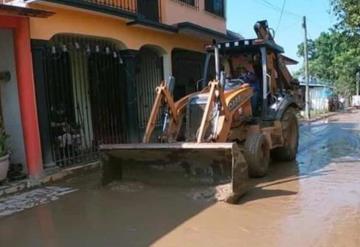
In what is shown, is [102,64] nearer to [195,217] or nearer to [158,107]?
[158,107]

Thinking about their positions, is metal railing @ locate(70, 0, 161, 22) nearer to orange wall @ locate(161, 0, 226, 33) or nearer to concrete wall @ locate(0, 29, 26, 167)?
orange wall @ locate(161, 0, 226, 33)

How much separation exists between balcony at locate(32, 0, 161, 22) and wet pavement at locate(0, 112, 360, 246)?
12.2ft

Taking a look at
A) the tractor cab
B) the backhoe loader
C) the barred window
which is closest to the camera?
the backhoe loader

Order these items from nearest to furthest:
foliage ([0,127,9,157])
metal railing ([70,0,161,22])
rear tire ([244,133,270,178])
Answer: rear tire ([244,133,270,178]) < foliage ([0,127,9,157]) < metal railing ([70,0,161,22])

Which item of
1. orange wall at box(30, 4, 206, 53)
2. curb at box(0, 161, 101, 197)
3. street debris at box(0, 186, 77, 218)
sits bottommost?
street debris at box(0, 186, 77, 218)

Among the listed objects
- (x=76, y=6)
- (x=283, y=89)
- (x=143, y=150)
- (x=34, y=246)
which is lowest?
(x=34, y=246)

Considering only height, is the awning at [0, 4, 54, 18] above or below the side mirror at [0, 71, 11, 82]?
above

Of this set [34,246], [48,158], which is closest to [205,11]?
[48,158]

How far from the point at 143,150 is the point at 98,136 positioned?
4.58m

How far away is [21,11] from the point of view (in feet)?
27.9

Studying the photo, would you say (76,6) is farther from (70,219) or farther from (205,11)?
(205,11)

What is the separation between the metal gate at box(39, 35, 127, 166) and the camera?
11.0 meters

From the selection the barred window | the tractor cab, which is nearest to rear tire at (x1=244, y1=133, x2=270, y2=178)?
the tractor cab

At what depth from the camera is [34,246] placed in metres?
5.80
